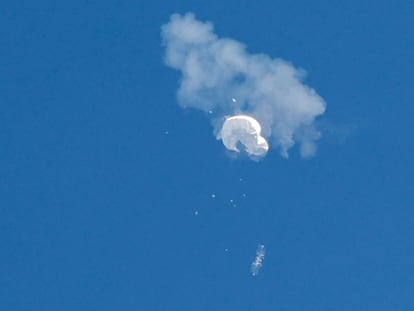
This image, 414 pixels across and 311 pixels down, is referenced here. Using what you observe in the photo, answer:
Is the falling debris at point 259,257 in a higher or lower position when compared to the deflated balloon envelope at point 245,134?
lower

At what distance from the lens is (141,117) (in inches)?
188

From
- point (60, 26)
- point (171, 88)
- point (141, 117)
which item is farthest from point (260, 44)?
point (60, 26)

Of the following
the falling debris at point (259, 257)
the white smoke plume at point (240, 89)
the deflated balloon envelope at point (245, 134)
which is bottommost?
the falling debris at point (259, 257)

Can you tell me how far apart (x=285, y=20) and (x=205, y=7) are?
0.63m

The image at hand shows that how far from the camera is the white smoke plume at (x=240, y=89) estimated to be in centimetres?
477

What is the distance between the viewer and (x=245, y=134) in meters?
4.75

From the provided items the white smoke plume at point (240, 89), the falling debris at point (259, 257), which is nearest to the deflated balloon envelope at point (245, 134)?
the white smoke plume at point (240, 89)

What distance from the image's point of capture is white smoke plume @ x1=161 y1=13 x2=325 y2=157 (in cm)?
477

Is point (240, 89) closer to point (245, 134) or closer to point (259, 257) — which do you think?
point (245, 134)

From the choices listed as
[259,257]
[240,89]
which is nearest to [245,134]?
[240,89]

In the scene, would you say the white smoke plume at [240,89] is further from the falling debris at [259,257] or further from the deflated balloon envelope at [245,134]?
the falling debris at [259,257]

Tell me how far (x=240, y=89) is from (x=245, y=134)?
0.36 m

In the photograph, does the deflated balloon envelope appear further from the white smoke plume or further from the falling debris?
the falling debris

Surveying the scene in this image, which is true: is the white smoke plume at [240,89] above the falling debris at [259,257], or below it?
above
